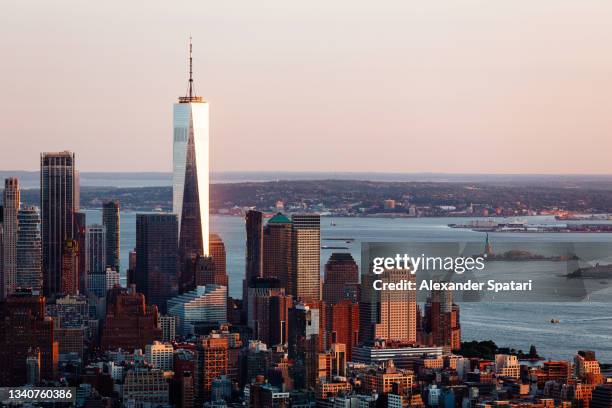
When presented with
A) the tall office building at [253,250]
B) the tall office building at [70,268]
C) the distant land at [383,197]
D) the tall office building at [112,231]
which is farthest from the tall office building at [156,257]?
the tall office building at [253,250]

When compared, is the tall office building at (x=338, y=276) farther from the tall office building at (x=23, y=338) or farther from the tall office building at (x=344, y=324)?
the tall office building at (x=23, y=338)

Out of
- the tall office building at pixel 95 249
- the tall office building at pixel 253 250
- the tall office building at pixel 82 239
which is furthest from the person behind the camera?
the tall office building at pixel 95 249

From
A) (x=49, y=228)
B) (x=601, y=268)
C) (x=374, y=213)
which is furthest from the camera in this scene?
(x=374, y=213)

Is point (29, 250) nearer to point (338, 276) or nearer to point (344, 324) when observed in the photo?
point (338, 276)

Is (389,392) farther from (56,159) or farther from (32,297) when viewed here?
(56,159)

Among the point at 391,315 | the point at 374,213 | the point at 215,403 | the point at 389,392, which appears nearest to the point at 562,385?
the point at 389,392

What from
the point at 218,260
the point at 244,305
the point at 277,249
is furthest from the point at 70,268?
the point at 244,305

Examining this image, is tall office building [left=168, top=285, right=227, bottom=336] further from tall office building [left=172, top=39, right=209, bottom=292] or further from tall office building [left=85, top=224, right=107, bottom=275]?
tall office building [left=172, top=39, right=209, bottom=292]
